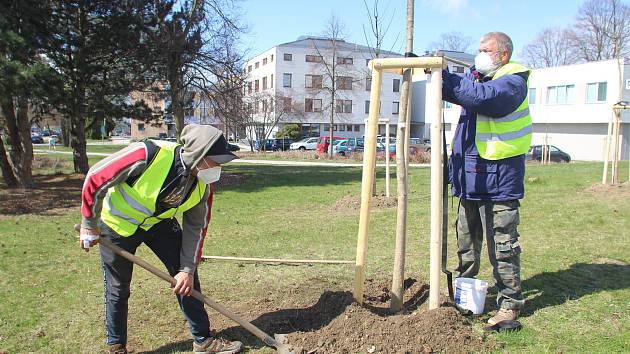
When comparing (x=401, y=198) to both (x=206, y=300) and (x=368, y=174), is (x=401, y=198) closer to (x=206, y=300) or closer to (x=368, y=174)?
(x=368, y=174)

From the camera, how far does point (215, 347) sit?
3.54 m

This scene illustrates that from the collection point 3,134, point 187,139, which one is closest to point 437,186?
point 187,139

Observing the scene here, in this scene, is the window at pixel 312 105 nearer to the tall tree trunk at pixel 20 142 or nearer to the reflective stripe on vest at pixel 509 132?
the tall tree trunk at pixel 20 142

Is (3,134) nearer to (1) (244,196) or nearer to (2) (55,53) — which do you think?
(2) (55,53)

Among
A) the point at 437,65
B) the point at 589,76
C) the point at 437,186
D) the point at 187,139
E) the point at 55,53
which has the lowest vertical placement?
the point at 437,186

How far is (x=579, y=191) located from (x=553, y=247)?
5514mm

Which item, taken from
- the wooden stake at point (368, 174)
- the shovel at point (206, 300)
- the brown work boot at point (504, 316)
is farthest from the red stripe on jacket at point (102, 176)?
the brown work boot at point (504, 316)

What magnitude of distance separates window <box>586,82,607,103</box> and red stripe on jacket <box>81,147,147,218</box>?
128 feet

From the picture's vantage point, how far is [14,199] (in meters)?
11.5

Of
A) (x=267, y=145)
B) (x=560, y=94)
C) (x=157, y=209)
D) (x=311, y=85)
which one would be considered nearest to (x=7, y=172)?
(x=157, y=209)

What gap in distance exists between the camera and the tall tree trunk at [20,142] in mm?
13234

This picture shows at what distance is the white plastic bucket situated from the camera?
12.9 ft

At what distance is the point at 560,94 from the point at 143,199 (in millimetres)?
41379

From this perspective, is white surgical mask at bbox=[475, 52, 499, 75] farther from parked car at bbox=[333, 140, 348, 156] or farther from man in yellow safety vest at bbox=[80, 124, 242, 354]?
parked car at bbox=[333, 140, 348, 156]
